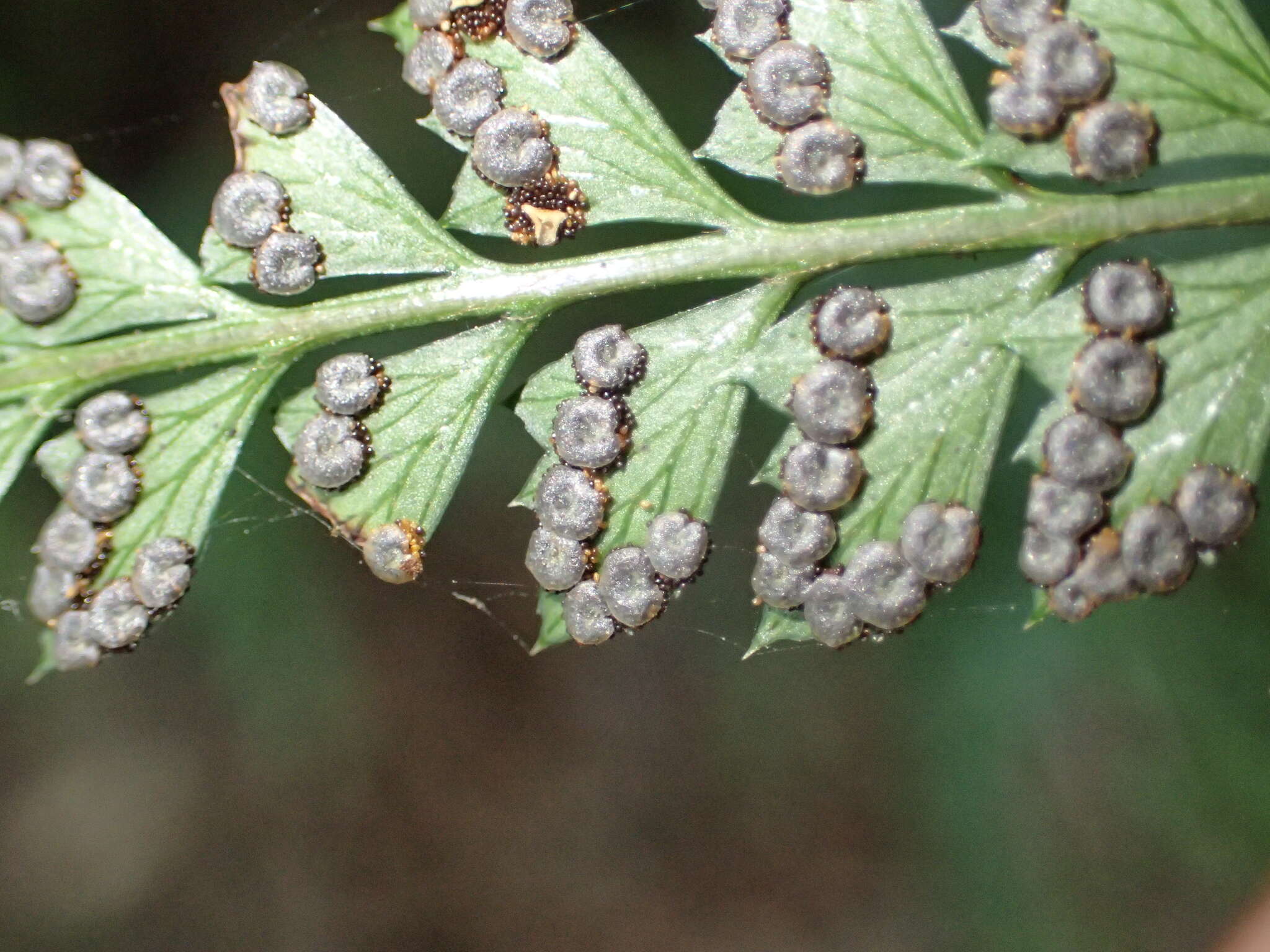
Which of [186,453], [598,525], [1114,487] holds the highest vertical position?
[186,453]

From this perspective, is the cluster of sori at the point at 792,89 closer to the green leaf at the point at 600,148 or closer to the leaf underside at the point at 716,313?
the leaf underside at the point at 716,313

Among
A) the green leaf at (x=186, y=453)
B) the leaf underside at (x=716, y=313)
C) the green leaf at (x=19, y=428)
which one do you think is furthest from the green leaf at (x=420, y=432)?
the green leaf at (x=19, y=428)

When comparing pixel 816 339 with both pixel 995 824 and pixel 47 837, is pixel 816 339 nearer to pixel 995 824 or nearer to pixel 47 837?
pixel 995 824

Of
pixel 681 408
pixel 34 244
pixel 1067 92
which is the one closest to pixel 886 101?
pixel 1067 92

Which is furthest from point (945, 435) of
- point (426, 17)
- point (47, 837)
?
point (47, 837)

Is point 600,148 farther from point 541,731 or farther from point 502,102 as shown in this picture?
point 541,731

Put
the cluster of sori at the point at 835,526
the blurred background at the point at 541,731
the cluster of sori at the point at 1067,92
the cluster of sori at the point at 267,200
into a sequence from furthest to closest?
the blurred background at the point at 541,731
the cluster of sori at the point at 267,200
the cluster of sori at the point at 835,526
the cluster of sori at the point at 1067,92
